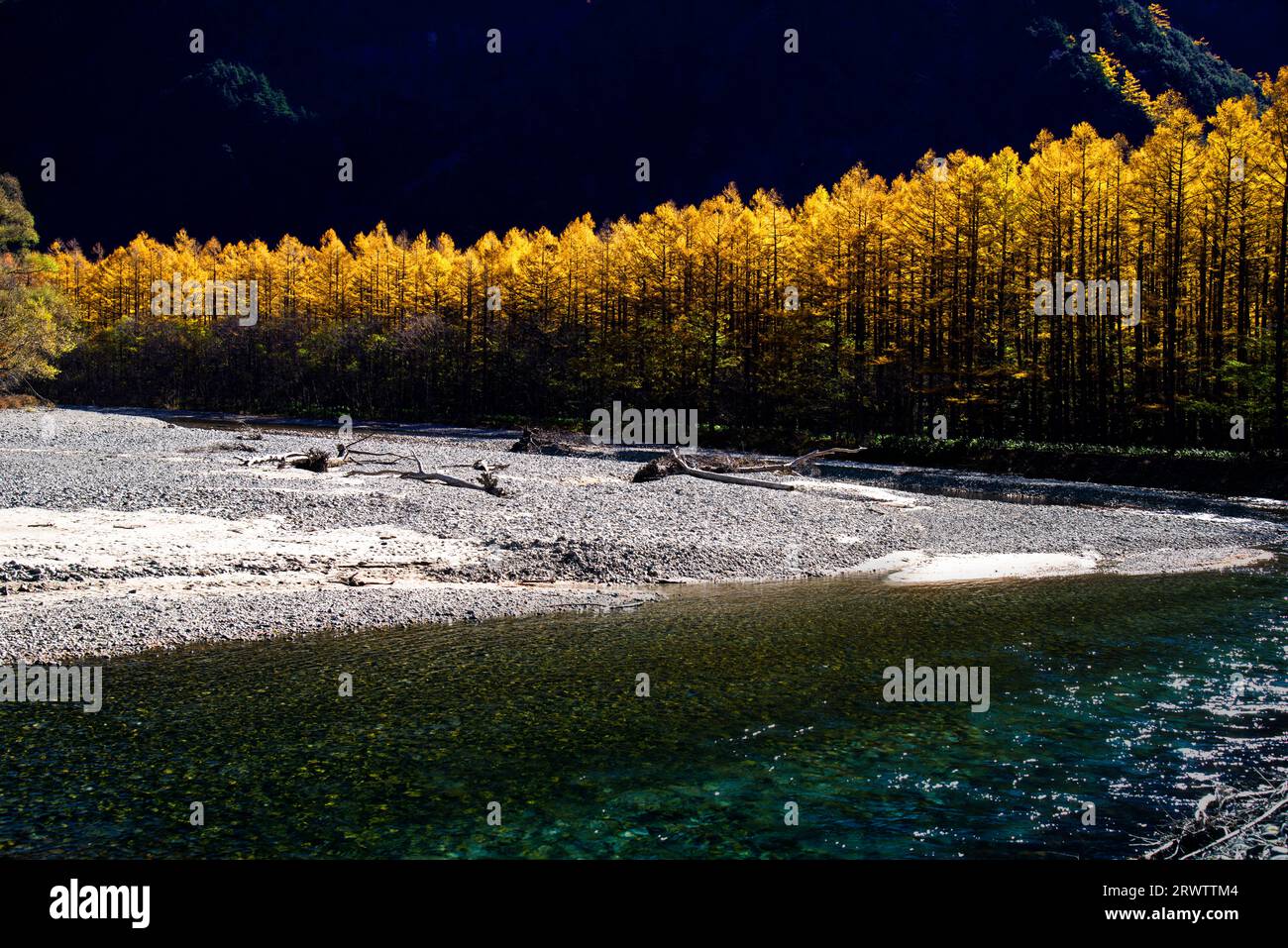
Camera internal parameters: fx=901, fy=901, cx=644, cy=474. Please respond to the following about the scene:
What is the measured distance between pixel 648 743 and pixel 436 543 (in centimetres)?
1012

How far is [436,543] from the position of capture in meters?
18.2

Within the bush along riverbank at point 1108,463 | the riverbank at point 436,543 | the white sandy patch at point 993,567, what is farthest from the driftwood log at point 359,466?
the bush along riverbank at point 1108,463

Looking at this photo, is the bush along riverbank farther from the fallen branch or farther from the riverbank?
the fallen branch

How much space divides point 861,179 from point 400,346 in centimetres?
4030

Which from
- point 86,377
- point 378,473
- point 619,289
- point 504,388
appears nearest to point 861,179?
point 619,289

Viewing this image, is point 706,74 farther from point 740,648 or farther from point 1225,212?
point 740,648

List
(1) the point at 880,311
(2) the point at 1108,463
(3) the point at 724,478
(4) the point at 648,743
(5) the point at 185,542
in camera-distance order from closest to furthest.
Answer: (4) the point at 648,743 → (5) the point at 185,542 → (3) the point at 724,478 → (2) the point at 1108,463 → (1) the point at 880,311

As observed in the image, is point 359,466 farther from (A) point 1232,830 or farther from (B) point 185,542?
(A) point 1232,830

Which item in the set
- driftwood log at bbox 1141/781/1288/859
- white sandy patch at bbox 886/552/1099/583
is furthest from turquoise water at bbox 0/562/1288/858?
white sandy patch at bbox 886/552/1099/583

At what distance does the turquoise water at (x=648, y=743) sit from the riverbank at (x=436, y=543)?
4.84 ft

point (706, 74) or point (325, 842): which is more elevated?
point (706, 74)

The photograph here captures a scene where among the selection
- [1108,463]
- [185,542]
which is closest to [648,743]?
[185,542]

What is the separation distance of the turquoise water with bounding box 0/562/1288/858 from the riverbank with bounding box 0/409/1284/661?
1475 mm
